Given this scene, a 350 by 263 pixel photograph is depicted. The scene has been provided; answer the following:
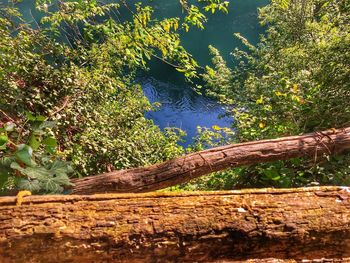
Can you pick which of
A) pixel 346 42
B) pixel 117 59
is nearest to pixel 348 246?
pixel 346 42

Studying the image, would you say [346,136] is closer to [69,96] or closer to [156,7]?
[69,96]

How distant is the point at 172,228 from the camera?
1173 mm

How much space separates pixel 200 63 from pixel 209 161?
15473 millimetres

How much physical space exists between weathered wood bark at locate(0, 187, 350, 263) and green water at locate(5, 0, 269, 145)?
12.3 metres

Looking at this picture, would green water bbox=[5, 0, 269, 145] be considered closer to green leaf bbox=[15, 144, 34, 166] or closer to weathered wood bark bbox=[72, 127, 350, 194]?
weathered wood bark bbox=[72, 127, 350, 194]

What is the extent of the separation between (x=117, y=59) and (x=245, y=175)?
3995 mm

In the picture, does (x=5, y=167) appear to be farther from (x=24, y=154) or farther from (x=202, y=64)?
(x=202, y=64)

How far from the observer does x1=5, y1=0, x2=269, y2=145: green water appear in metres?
15.9

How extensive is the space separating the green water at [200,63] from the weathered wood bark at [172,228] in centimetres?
1232

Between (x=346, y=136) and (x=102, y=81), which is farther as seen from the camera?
(x=102, y=81)

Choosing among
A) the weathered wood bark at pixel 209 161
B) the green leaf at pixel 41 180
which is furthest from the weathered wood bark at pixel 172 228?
the weathered wood bark at pixel 209 161

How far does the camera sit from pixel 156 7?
1994 cm

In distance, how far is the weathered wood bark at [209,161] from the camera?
9.82 ft

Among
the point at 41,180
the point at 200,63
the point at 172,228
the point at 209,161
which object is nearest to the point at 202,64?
the point at 200,63
